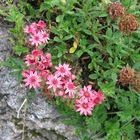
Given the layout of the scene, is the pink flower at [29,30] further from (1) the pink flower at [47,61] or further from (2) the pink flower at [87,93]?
(2) the pink flower at [87,93]

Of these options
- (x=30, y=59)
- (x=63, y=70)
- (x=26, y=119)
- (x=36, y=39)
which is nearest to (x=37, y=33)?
(x=36, y=39)

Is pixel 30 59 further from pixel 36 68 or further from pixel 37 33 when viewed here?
pixel 37 33

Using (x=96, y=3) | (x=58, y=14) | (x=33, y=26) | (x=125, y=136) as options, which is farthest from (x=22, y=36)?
(x=125, y=136)

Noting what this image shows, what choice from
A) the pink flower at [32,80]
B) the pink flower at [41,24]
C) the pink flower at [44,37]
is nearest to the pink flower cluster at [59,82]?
the pink flower at [32,80]

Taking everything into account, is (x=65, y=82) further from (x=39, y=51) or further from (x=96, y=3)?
(x=96, y=3)

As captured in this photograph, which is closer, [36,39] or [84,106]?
[84,106]

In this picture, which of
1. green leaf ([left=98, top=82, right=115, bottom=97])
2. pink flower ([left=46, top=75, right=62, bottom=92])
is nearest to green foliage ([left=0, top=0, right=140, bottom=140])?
green leaf ([left=98, top=82, right=115, bottom=97])

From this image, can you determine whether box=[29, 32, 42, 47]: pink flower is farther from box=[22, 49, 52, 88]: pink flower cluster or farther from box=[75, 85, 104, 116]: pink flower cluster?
box=[75, 85, 104, 116]: pink flower cluster
